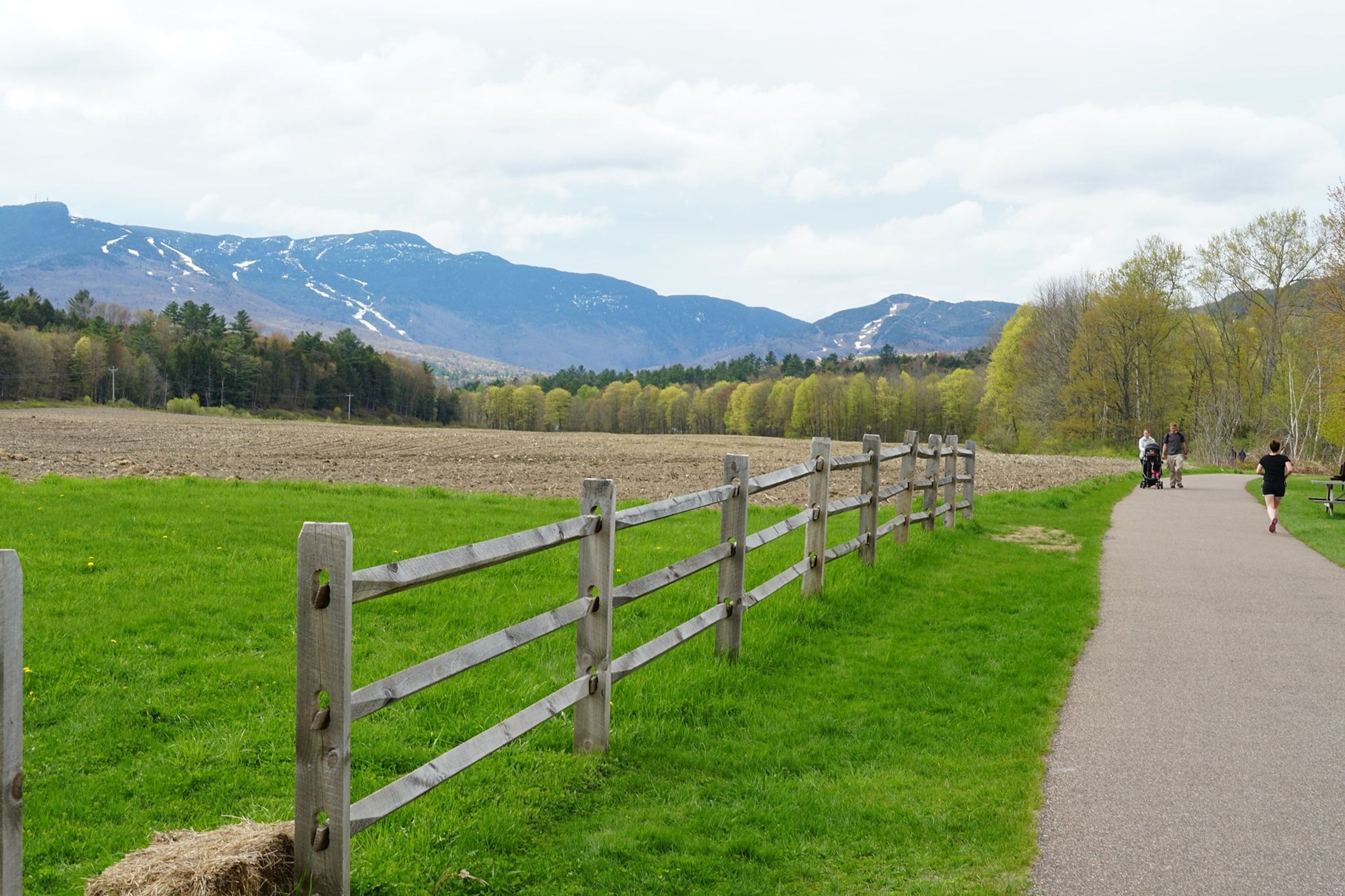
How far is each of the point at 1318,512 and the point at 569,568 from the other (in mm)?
19219

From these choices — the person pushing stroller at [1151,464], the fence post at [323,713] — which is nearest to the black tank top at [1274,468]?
the person pushing stroller at [1151,464]

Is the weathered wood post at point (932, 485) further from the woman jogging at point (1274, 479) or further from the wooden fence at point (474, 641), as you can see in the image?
the woman jogging at point (1274, 479)

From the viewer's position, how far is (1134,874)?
435cm

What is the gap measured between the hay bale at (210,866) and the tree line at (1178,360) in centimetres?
4860

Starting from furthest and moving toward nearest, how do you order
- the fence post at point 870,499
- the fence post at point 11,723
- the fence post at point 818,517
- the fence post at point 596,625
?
1. the fence post at point 870,499
2. the fence post at point 818,517
3. the fence post at point 596,625
4. the fence post at point 11,723

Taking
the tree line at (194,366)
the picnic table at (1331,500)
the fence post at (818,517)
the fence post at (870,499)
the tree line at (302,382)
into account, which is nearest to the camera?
the fence post at (818,517)

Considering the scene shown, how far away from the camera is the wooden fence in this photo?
3578mm

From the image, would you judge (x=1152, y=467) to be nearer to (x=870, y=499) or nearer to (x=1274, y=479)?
(x=1274, y=479)

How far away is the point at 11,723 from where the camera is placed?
2.67m

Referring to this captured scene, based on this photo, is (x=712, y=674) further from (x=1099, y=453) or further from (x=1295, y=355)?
(x=1099, y=453)

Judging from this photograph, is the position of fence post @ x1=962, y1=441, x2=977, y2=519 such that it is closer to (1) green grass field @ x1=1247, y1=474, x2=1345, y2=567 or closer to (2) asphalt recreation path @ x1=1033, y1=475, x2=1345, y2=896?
(2) asphalt recreation path @ x1=1033, y1=475, x2=1345, y2=896

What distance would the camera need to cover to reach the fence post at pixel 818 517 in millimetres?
9258

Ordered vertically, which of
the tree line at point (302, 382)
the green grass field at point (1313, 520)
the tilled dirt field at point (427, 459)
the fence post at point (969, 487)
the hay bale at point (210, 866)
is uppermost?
the tree line at point (302, 382)

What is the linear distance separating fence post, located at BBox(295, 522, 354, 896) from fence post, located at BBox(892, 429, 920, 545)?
10.3 m
